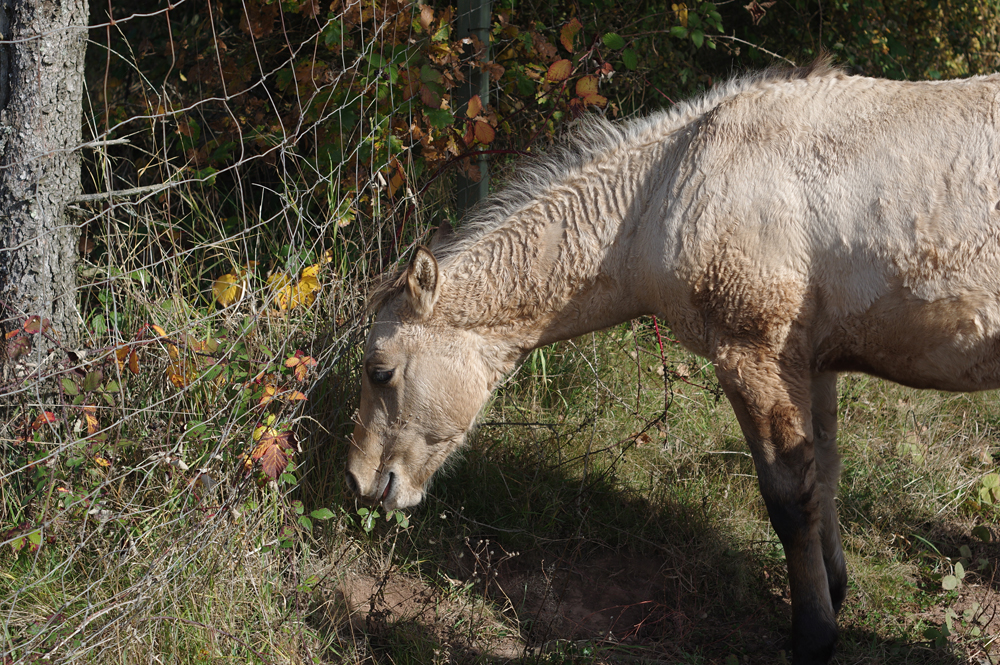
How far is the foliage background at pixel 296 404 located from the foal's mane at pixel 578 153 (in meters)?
0.48

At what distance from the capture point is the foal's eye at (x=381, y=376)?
3.22 meters

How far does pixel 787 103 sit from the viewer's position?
2.89 m

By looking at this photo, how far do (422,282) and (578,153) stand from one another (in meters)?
0.91

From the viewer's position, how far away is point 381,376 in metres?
3.23

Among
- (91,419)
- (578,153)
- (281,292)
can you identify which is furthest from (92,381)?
(578,153)

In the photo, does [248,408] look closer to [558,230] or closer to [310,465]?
[310,465]

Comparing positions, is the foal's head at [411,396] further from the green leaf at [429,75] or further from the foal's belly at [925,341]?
the foal's belly at [925,341]

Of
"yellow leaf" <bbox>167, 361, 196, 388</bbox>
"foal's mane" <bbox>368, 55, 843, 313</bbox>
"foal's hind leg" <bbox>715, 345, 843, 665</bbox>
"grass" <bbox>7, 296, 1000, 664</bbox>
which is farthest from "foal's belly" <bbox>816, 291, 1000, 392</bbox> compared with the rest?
"yellow leaf" <bbox>167, 361, 196, 388</bbox>

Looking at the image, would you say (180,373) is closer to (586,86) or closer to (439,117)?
(439,117)

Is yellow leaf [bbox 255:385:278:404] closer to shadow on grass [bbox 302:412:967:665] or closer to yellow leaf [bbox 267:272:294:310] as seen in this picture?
yellow leaf [bbox 267:272:294:310]

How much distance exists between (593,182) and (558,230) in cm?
25

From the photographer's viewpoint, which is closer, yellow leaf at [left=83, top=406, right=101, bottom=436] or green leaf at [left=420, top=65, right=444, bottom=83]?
yellow leaf at [left=83, top=406, right=101, bottom=436]

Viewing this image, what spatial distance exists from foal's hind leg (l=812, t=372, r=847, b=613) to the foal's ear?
1.71 meters

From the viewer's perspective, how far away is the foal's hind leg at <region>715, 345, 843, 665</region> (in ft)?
9.38
